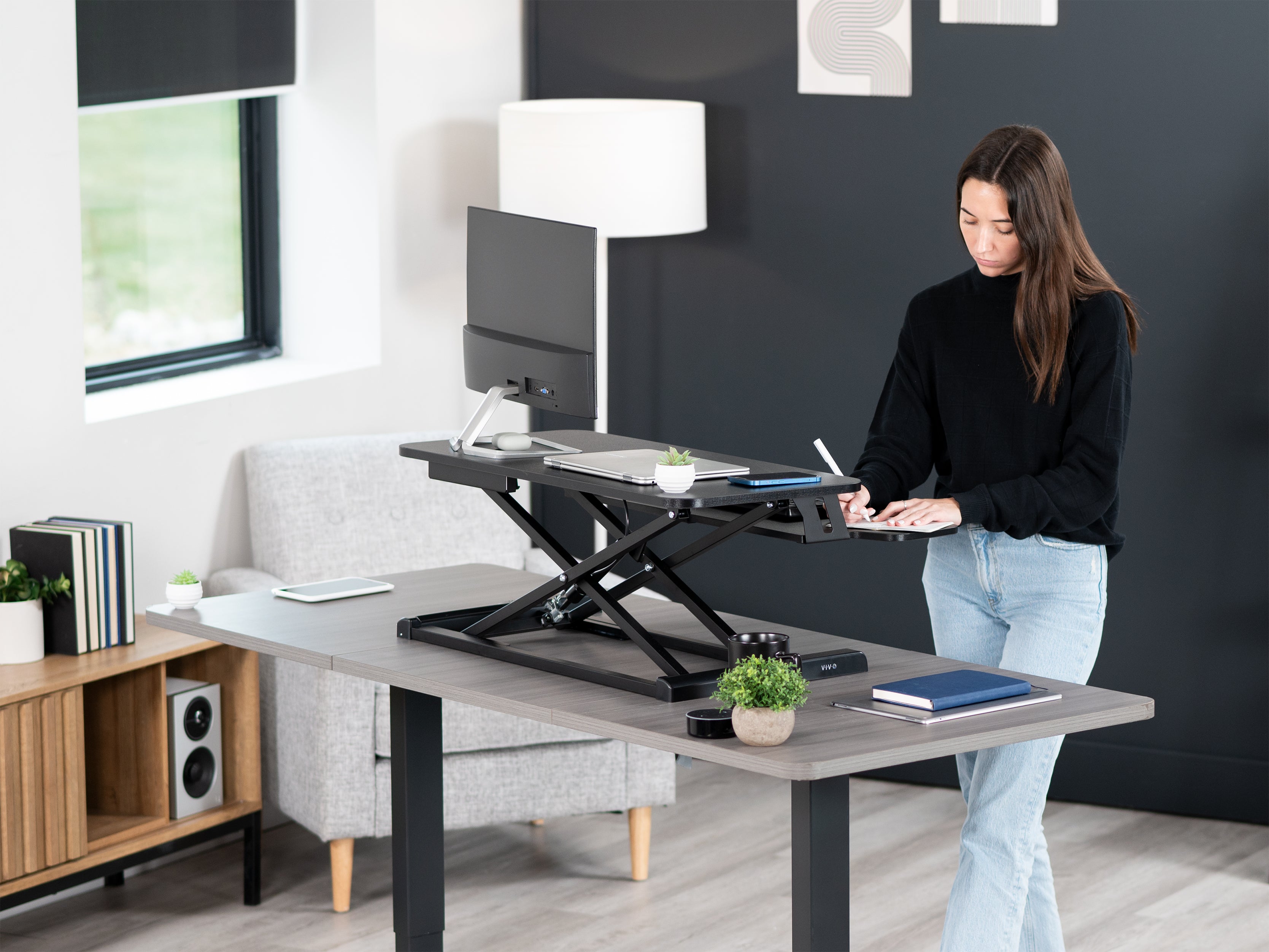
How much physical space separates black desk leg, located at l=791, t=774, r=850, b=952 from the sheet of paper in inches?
15.4

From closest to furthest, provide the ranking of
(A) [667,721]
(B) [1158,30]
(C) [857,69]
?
(A) [667,721], (B) [1158,30], (C) [857,69]

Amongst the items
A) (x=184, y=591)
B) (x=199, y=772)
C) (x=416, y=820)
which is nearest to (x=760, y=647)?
(x=416, y=820)

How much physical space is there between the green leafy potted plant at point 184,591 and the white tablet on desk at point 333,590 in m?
0.15

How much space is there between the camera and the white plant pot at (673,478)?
234 centimetres

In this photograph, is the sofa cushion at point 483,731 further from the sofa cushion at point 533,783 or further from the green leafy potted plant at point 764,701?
the green leafy potted plant at point 764,701

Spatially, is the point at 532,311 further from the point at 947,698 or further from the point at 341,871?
the point at 341,871

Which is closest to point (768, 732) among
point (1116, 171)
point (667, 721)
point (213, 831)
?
point (667, 721)

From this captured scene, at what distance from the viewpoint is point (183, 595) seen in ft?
9.63

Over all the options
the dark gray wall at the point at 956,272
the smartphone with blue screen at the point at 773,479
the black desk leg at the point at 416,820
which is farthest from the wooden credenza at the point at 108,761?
the smartphone with blue screen at the point at 773,479

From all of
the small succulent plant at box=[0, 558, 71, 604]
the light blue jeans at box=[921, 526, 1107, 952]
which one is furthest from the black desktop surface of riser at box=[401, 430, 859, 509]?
the small succulent plant at box=[0, 558, 71, 604]

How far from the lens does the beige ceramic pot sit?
2.11 m

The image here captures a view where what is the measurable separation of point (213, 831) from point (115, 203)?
59.2 inches

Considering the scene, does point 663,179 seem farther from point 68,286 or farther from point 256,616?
point 256,616

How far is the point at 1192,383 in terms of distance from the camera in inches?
161
